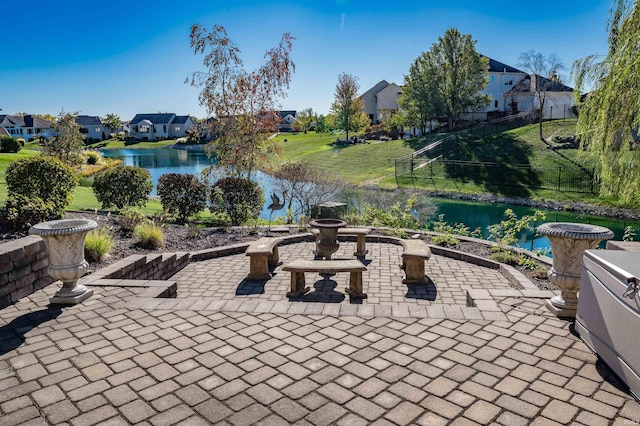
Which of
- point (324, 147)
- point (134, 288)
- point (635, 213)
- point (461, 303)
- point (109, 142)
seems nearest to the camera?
point (134, 288)

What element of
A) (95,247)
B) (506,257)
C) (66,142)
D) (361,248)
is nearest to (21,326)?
(95,247)

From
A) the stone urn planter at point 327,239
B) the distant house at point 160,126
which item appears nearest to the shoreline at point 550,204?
the stone urn planter at point 327,239

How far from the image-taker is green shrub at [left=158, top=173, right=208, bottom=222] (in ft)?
37.2

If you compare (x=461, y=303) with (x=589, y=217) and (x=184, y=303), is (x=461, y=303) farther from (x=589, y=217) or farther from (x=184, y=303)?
(x=589, y=217)

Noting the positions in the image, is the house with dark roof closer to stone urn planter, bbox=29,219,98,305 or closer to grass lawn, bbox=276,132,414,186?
grass lawn, bbox=276,132,414,186

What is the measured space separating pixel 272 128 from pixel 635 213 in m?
15.6

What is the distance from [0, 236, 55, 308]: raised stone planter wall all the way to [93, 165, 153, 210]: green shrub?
6.63 metres

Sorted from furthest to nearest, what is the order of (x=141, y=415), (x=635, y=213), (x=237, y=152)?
(x=635, y=213) → (x=237, y=152) → (x=141, y=415)

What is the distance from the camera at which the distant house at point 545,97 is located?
38.0 metres

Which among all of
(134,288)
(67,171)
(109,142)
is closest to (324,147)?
(67,171)

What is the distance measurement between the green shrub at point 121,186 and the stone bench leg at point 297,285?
25.2 ft

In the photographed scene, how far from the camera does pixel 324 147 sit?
1921 inches

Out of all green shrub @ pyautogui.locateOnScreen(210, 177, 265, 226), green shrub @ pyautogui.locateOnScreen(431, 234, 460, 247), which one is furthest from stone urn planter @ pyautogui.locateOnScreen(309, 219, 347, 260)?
green shrub @ pyautogui.locateOnScreen(210, 177, 265, 226)

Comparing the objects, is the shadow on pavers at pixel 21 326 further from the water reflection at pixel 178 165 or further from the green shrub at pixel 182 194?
the water reflection at pixel 178 165
